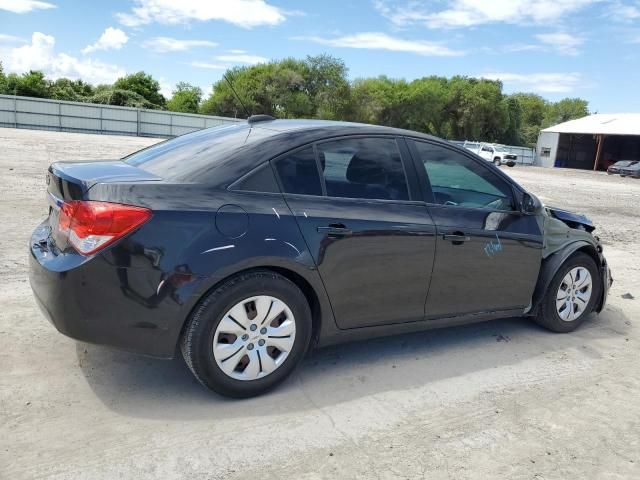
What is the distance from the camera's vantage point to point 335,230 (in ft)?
11.2

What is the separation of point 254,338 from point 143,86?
7258 centimetres

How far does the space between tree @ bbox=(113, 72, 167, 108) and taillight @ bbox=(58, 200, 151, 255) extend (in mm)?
68361

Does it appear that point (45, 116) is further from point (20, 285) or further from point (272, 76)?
point (20, 285)

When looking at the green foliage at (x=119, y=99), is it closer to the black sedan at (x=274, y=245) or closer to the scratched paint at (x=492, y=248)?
the black sedan at (x=274, y=245)

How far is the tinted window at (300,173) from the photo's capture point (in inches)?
133

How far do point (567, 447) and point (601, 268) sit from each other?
237 centimetres

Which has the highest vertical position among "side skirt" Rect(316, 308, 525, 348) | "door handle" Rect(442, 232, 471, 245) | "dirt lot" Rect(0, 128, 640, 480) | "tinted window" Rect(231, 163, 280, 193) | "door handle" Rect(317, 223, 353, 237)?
"tinted window" Rect(231, 163, 280, 193)

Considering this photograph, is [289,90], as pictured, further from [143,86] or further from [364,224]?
[364,224]

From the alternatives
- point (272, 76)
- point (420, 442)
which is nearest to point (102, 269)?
point (420, 442)

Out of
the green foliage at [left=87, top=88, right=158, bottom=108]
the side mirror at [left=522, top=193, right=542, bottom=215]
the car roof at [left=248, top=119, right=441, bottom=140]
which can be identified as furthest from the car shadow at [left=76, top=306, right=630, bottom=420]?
the green foliage at [left=87, top=88, right=158, bottom=108]

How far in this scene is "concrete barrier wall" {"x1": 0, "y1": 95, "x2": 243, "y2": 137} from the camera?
1438 inches

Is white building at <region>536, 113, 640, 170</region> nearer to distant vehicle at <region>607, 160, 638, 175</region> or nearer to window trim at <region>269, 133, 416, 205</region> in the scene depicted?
distant vehicle at <region>607, 160, 638, 175</region>

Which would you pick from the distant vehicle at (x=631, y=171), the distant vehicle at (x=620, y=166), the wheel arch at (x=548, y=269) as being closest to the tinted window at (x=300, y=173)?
the wheel arch at (x=548, y=269)

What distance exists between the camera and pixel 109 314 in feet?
9.59
